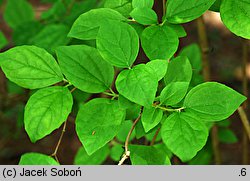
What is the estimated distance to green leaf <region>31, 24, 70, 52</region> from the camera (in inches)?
48.8

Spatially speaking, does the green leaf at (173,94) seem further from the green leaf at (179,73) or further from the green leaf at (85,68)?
the green leaf at (85,68)

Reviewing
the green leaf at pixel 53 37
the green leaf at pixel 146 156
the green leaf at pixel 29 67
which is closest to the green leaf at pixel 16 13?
the green leaf at pixel 53 37

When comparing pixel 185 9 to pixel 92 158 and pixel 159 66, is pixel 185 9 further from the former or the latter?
pixel 92 158

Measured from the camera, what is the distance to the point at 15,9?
164cm

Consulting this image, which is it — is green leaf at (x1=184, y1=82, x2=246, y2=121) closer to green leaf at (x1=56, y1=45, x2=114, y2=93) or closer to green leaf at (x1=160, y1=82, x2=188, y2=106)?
green leaf at (x1=160, y1=82, x2=188, y2=106)

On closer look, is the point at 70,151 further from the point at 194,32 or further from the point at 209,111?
the point at 209,111

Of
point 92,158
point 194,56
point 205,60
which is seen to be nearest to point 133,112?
point 92,158

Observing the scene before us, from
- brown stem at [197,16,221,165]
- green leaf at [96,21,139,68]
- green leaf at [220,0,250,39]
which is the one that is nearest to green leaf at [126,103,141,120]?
green leaf at [96,21,139,68]

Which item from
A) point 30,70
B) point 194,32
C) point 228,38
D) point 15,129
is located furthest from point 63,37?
point 228,38

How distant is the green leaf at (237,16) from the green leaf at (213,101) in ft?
0.33

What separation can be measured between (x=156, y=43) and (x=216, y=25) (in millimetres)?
2405

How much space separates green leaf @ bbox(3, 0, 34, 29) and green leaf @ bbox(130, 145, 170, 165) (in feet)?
2.92

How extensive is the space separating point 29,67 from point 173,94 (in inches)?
10.8

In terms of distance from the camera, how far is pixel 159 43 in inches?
31.9
